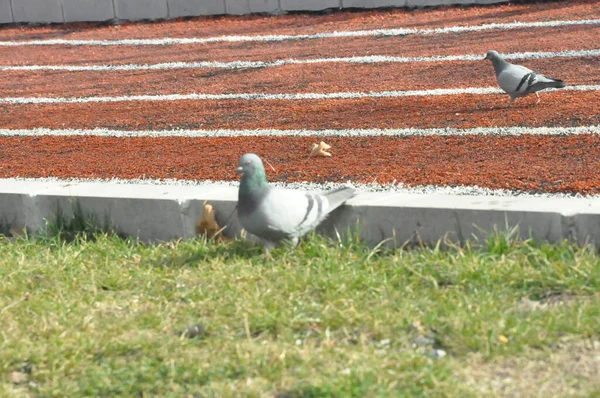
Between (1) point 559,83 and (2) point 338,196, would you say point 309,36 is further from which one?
(2) point 338,196

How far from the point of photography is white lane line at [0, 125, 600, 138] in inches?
289

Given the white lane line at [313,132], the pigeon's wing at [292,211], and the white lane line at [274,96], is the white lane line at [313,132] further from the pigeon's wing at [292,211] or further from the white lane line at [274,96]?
the pigeon's wing at [292,211]

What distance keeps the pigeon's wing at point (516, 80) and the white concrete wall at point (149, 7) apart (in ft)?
20.4

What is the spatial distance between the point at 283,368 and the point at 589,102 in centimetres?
513

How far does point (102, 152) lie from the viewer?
7895 mm

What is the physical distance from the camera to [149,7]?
16594 mm

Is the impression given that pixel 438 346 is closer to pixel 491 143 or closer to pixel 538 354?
pixel 538 354

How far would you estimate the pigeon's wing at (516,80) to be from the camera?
318 inches

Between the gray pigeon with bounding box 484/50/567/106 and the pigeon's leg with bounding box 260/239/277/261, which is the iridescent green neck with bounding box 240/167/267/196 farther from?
the gray pigeon with bounding box 484/50/567/106

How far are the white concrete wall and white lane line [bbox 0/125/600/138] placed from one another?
708 cm

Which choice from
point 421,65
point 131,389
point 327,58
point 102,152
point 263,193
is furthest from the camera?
point 327,58

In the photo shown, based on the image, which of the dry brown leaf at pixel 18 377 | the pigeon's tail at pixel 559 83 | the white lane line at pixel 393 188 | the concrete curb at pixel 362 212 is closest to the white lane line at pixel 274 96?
the pigeon's tail at pixel 559 83

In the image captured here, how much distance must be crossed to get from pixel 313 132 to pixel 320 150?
0.85m

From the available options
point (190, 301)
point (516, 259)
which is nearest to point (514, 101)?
point (516, 259)
